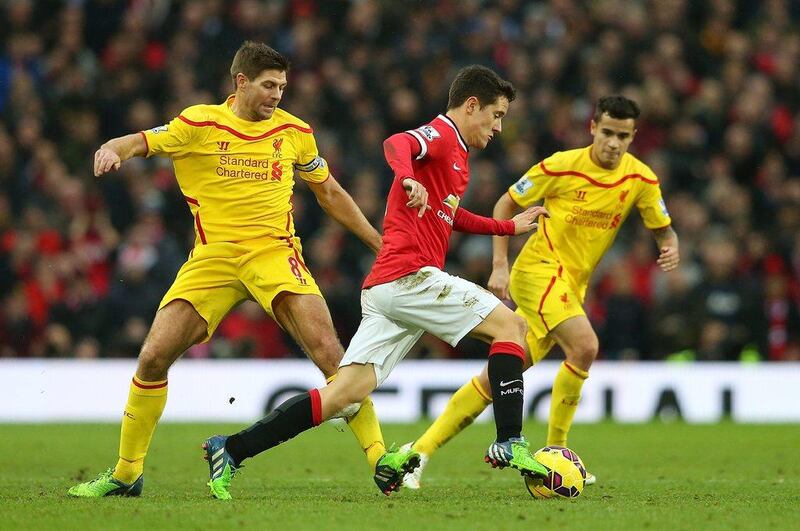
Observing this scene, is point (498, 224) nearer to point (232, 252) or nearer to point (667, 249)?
point (232, 252)

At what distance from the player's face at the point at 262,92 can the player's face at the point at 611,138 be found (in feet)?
7.93

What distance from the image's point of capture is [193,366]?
1457cm

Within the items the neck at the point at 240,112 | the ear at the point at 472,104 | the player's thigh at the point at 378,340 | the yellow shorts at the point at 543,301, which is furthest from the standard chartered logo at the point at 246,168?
the yellow shorts at the point at 543,301

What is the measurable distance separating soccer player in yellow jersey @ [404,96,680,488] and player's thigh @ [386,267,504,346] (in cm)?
160

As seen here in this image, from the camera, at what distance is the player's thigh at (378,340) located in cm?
741

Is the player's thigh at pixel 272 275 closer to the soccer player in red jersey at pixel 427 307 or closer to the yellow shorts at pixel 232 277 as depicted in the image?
the yellow shorts at pixel 232 277

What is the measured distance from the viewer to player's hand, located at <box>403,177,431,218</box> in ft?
22.1

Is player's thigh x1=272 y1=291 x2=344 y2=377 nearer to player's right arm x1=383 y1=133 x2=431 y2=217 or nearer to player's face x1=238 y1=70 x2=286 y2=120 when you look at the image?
player's right arm x1=383 y1=133 x2=431 y2=217

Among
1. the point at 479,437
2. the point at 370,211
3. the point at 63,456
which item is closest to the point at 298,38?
the point at 370,211

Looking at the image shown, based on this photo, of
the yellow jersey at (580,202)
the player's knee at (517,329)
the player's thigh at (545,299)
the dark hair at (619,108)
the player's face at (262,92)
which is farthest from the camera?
the yellow jersey at (580,202)

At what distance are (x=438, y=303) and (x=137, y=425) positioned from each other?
6.01 feet

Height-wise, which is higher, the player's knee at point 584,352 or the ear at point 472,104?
the ear at point 472,104

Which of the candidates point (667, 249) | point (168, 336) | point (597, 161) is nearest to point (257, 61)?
point (168, 336)

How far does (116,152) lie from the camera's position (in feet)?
23.5
